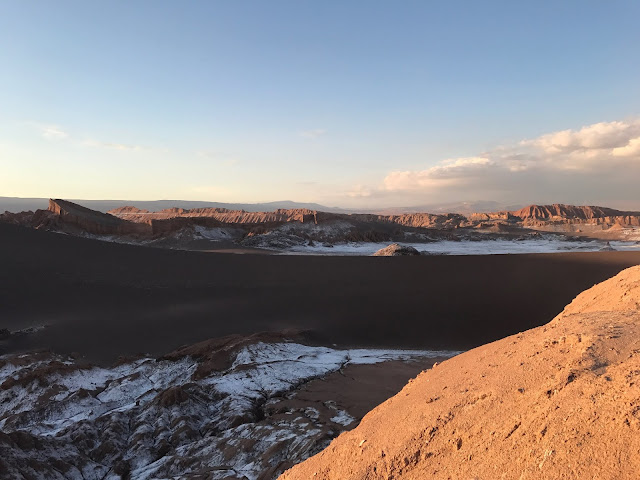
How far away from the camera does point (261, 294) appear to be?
1652 centimetres

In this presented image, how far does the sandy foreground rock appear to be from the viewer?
6.45 ft

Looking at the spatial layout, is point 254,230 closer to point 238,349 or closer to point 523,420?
point 238,349

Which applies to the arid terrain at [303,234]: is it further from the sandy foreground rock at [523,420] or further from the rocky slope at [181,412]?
the sandy foreground rock at [523,420]

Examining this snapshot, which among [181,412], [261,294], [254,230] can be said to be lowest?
[261,294]

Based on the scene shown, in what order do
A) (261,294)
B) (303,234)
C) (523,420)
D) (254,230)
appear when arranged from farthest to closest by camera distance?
(254,230) < (303,234) < (261,294) < (523,420)

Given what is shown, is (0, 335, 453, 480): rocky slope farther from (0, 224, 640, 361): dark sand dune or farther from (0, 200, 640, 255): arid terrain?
(0, 200, 640, 255): arid terrain

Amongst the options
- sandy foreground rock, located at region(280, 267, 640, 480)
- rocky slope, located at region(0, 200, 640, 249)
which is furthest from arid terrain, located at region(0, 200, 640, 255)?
sandy foreground rock, located at region(280, 267, 640, 480)

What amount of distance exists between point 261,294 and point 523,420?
14.7 metres

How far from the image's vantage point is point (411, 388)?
13.3 ft

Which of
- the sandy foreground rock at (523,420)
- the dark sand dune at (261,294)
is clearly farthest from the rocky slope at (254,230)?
the sandy foreground rock at (523,420)

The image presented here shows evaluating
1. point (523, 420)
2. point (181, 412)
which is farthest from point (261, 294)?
point (523, 420)

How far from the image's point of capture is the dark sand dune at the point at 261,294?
476 inches

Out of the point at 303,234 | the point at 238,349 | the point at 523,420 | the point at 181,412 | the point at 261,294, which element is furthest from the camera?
the point at 303,234

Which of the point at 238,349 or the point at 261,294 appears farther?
the point at 261,294
